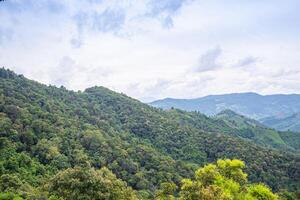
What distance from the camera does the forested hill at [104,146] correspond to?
71375mm

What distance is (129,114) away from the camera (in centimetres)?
14762

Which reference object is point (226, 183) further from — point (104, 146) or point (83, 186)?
point (104, 146)

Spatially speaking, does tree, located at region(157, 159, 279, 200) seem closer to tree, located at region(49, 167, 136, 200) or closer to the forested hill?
tree, located at region(49, 167, 136, 200)

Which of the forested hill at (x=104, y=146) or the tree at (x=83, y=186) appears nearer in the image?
the tree at (x=83, y=186)

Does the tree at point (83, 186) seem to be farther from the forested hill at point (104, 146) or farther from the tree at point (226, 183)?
the tree at point (226, 183)

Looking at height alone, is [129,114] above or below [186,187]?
above

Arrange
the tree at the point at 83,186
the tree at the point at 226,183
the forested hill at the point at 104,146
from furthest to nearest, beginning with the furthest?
the forested hill at the point at 104,146 → the tree at the point at 83,186 → the tree at the point at 226,183

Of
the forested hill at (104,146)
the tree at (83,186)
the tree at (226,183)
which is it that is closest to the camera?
the tree at (226,183)

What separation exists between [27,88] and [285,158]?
83663mm

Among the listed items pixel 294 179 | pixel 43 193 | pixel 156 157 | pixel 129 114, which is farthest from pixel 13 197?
pixel 129 114

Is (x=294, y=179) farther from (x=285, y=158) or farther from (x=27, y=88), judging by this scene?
(x=27, y=88)

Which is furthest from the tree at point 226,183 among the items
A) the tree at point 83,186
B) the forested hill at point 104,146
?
the forested hill at point 104,146

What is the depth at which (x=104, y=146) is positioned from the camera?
302 ft

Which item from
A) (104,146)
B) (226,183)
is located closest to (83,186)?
(226,183)
